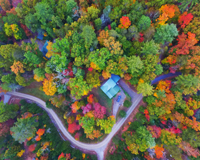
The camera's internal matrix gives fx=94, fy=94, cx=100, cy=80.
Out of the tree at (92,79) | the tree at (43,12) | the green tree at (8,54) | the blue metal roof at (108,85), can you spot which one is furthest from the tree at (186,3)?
the green tree at (8,54)

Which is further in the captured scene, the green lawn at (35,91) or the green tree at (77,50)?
the green lawn at (35,91)

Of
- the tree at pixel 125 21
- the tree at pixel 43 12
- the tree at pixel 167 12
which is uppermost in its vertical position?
the tree at pixel 43 12

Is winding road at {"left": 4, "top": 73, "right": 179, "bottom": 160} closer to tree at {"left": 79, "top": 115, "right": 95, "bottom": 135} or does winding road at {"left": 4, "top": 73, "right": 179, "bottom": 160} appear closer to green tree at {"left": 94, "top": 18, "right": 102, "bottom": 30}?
tree at {"left": 79, "top": 115, "right": 95, "bottom": 135}

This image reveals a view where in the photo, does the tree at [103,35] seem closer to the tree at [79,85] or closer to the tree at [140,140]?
the tree at [79,85]

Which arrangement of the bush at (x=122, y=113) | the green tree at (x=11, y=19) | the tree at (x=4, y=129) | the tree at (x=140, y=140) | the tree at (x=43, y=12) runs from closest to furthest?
the tree at (x=140, y=140)
the tree at (x=43, y=12)
the green tree at (x=11, y=19)
the bush at (x=122, y=113)
the tree at (x=4, y=129)

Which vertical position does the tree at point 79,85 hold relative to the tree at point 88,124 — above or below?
above

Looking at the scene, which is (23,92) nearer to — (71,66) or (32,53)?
(32,53)

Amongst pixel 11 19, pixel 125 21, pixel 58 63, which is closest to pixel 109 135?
pixel 58 63
